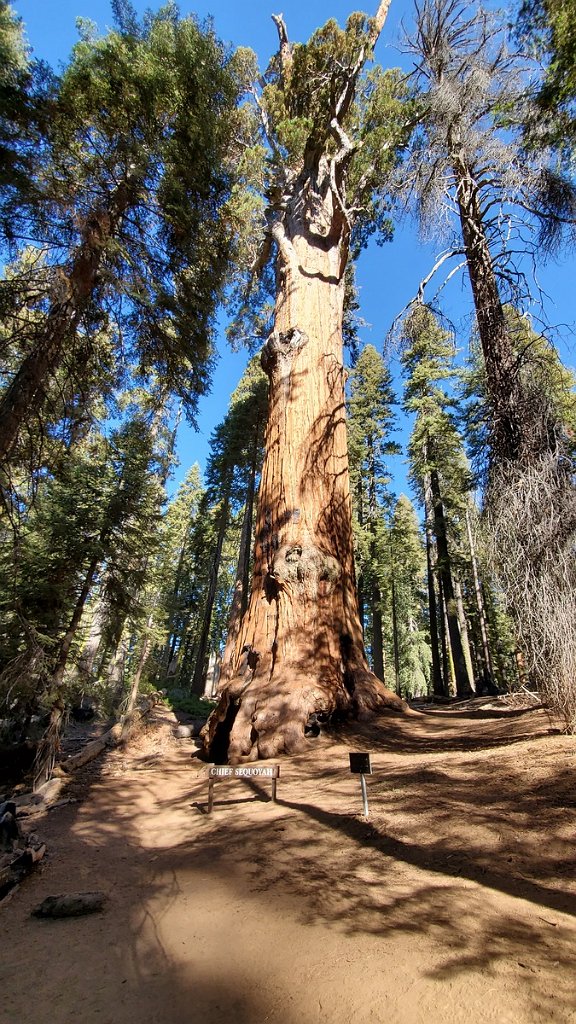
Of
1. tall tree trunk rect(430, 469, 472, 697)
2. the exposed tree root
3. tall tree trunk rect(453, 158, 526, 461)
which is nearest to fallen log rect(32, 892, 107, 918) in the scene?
the exposed tree root

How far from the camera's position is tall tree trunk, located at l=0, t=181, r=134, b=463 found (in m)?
4.49

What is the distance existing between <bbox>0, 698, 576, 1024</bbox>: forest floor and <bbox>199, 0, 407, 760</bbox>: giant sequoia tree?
167 centimetres

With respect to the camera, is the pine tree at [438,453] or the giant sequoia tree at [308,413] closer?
the giant sequoia tree at [308,413]

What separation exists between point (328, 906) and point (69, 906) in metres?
1.75

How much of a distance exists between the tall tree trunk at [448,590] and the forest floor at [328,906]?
447 inches

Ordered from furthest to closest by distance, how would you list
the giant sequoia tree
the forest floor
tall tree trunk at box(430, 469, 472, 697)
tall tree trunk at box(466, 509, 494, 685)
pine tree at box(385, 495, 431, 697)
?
1. pine tree at box(385, 495, 431, 697)
2. tall tree trunk at box(466, 509, 494, 685)
3. tall tree trunk at box(430, 469, 472, 697)
4. the giant sequoia tree
5. the forest floor

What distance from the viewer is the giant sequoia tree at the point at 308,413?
6.50 m

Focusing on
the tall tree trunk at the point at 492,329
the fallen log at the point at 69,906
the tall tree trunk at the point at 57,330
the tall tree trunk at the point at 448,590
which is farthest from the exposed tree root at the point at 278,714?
the tall tree trunk at the point at 448,590

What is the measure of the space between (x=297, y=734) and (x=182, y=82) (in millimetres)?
8528

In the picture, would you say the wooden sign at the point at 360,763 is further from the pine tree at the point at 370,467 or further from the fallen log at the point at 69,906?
the pine tree at the point at 370,467

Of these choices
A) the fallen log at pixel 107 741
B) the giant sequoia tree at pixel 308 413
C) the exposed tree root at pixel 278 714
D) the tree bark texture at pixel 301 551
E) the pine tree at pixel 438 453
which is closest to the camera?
the exposed tree root at pixel 278 714

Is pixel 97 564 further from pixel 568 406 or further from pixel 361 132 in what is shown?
pixel 361 132

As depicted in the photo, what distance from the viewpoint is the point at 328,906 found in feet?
8.52

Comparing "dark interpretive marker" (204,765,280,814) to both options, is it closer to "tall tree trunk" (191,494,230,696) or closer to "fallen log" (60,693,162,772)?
"fallen log" (60,693,162,772)
